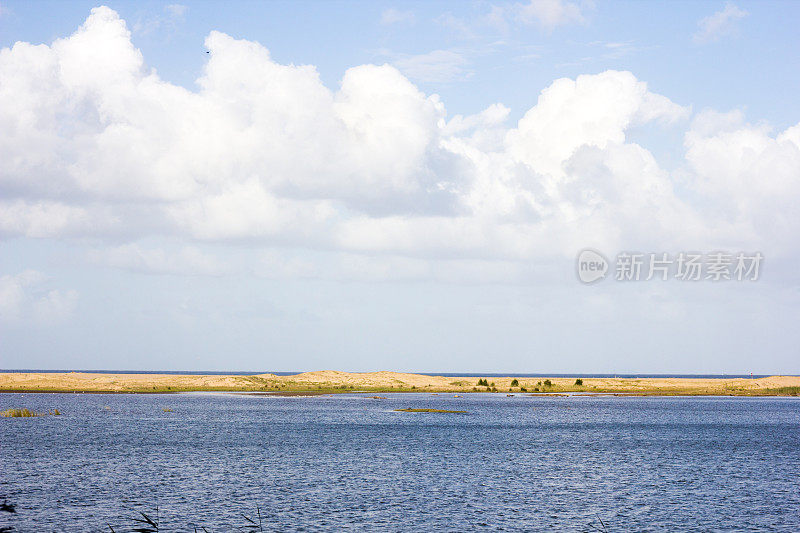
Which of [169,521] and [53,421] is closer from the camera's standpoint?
[169,521]

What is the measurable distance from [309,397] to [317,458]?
10534cm

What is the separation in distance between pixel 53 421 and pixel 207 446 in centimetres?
3444

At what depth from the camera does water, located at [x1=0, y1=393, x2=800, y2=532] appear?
45.8 meters

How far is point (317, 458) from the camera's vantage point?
70625 millimetres

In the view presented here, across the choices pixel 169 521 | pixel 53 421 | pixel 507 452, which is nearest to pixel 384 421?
pixel 507 452

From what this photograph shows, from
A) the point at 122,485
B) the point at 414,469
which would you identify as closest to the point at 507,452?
the point at 414,469

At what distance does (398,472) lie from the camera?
6303cm

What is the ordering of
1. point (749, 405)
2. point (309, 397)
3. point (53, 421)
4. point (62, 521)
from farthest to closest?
1. point (309, 397)
2. point (749, 405)
3. point (53, 421)
4. point (62, 521)

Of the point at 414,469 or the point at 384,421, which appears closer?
the point at 414,469

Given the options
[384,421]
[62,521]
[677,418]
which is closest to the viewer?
[62,521]

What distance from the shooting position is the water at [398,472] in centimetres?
4575

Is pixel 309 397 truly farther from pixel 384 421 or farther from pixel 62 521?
pixel 62 521

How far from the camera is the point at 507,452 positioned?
3027 inches

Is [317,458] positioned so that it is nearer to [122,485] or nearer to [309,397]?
[122,485]
